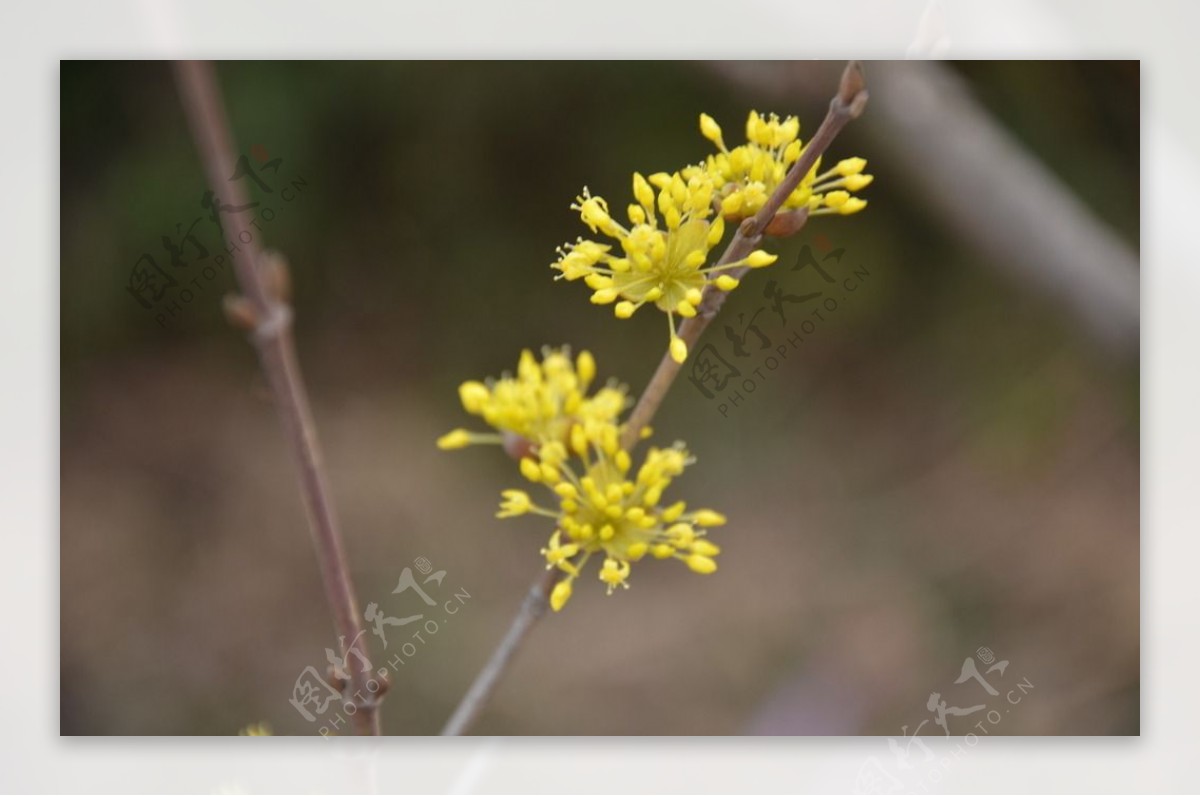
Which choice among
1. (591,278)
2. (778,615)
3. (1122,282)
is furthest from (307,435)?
(1122,282)

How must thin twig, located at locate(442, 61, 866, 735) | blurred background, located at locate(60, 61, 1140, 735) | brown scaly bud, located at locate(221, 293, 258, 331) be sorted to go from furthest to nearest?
blurred background, located at locate(60, 61, 1140, 735) < thin twig, located at locate(442, 61, 866, 735) < brown scaly bud, located at locate(221, 293, 258, 331)

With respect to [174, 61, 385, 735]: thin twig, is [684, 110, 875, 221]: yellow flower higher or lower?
higher

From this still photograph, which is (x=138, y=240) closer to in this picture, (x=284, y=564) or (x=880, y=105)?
(x=284, y=564)

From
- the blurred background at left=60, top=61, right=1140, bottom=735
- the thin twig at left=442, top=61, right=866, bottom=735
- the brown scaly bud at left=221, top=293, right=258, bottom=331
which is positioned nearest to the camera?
the brown scaly bud at left=221, top=293, right=258, bottom=331

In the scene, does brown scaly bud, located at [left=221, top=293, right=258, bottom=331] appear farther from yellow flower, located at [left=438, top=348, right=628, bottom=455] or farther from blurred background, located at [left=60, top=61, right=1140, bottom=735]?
blurred background, located at [left=60, top=61, right=1140, bottom=735]

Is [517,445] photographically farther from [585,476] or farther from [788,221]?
[788,221]

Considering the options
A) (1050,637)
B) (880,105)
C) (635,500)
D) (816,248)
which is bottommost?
(1050,637)

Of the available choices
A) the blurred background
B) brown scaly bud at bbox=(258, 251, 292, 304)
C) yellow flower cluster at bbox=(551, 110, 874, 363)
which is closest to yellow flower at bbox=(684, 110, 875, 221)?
yellow flower cluster at bbox=(551, 110, 874, 363)
